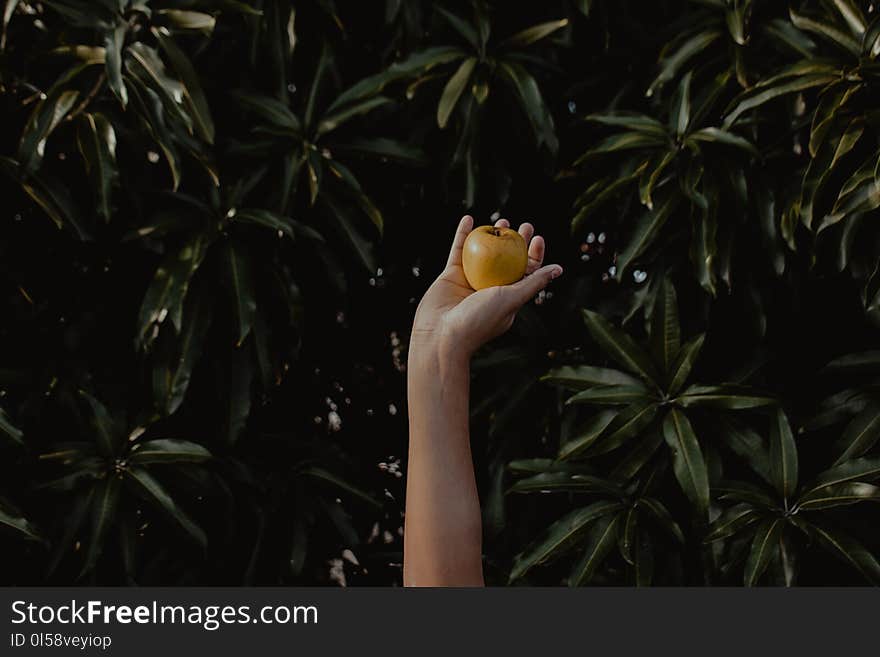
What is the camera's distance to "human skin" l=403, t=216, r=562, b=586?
54.8 inches

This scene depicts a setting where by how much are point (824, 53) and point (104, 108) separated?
6.26ft

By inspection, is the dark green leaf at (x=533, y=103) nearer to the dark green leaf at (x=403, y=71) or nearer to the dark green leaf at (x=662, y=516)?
the dark green leaf at (x=403, y=71)

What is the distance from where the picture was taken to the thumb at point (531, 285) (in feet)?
5.41

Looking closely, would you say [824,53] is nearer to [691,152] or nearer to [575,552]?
[691,152]

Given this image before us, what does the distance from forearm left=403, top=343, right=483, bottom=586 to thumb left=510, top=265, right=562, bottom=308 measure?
0.80 feet

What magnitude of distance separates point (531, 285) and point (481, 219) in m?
1.51

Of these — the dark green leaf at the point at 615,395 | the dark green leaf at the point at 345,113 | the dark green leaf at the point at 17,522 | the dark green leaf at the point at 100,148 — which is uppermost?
the dark green leaf at the point at 345,113

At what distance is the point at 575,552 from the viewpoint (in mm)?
2793

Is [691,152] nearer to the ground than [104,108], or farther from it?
nearer to the ground

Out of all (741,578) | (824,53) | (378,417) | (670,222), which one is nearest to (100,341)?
(378,417)

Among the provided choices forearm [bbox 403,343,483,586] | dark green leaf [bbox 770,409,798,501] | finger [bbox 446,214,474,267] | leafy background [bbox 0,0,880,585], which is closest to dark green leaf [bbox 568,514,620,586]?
leafy background [bbox 0,0,880,585]

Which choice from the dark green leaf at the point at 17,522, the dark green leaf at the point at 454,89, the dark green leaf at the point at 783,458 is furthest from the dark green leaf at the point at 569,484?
the dark green leaf at the point at 17,522

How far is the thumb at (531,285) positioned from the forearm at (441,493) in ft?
0.80

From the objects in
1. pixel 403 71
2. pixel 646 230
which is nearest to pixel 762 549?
pixel 646 230
